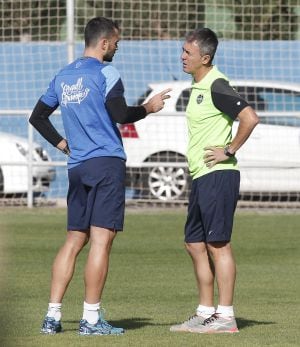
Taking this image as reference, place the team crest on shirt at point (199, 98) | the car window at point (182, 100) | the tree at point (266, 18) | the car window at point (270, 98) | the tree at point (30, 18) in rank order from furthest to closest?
the tree at point (30, 18)
the tree at point (266, 18)
the car window at point (270, 98)
the car window at point (182, 100)
the team crest on shirt at point (199, 98)

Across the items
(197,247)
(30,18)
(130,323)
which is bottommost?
(130,323)

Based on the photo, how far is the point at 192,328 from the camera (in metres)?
9.36

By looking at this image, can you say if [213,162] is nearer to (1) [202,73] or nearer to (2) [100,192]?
(1) [202,73]

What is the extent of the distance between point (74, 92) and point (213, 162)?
3.41ft

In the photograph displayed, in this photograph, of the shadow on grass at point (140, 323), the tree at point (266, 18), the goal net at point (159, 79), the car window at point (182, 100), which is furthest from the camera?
the tree at point (266, 18)

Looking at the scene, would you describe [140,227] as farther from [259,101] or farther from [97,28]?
[97,28]

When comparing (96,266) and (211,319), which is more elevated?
(96,266)

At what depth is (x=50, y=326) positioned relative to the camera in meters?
9.12

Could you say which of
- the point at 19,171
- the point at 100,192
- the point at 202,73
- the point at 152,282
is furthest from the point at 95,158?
the point at 19,171

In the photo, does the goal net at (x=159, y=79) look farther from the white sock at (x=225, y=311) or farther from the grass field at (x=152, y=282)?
the white sock at (x=225, y=311)

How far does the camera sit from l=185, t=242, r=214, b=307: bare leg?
31.1ft

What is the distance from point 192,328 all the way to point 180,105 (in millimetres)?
11006

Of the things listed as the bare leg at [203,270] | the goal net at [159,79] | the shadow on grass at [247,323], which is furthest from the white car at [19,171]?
the bare leg at [203,270]

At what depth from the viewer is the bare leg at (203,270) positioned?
9.48 m
